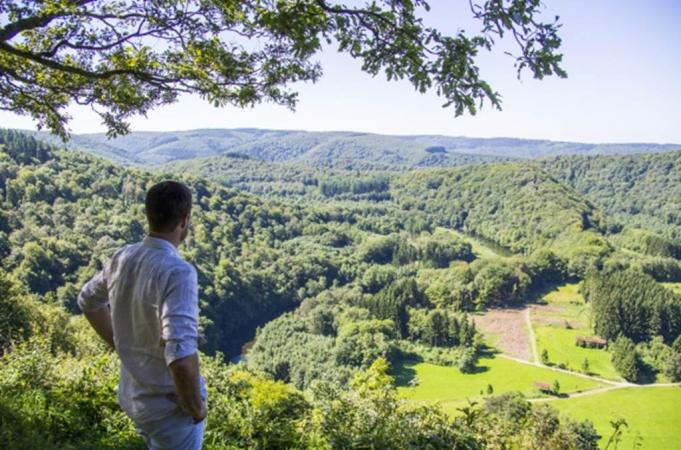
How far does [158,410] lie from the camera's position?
2055 mm

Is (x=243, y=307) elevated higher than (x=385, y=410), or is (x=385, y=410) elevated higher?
(x=385, y=410)

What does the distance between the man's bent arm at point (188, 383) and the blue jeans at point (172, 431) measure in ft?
0.28

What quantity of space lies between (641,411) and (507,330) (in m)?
19.6

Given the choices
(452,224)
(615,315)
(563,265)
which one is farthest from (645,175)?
(615,315)

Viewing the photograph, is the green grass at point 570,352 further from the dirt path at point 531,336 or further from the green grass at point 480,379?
the green grass at point 480,379

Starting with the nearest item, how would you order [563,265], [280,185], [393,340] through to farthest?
[393,340], [563,265], [280,185]

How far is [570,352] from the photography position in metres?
47.7

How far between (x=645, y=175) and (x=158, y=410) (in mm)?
169610

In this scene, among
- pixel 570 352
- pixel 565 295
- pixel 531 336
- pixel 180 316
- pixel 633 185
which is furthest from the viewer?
pixel 633 185

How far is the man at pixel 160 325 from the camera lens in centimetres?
190

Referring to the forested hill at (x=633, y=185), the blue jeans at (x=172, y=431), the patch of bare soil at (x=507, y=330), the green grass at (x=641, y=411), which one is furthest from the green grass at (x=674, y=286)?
the blue jeans at (x=172, y=431)

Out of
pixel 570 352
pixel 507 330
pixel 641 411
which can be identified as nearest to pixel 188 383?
pixel 641 411

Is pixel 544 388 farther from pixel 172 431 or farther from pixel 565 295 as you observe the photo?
pixel 172 431

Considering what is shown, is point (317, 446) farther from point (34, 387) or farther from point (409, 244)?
point (409, 244)
